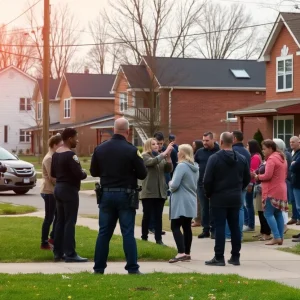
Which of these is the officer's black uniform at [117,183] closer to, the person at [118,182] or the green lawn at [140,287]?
the person at [118,182]

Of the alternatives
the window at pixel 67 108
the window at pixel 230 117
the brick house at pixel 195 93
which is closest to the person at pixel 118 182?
the brick house at pixel 195 93

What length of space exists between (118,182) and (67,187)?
79.6 inches

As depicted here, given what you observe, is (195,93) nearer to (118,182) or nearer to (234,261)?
(234,261)

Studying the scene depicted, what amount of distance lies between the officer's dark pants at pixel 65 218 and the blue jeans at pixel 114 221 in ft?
5.80

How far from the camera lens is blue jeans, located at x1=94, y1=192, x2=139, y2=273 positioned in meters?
10.6

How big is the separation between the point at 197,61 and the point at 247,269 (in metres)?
44.4

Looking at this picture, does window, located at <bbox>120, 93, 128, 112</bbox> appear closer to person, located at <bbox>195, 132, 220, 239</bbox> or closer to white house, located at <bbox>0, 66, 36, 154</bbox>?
white house, located at <bbox>0, 66, 36, 154</bbox>

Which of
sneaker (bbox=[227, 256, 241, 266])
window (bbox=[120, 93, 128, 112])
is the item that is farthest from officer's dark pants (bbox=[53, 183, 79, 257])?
window (bbox=[120, 93, 128, 112])

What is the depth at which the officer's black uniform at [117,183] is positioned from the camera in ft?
34.9

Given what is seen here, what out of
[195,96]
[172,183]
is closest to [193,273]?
[172,183]

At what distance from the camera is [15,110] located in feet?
263

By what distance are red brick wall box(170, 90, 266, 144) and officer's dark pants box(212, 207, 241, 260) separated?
3985 cm

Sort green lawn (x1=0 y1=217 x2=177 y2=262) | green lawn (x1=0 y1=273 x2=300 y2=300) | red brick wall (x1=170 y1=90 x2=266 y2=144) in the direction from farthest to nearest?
red brick wall (x1=170 y1=90 x2=266 y2=144), green lawn (x1=0 y1=217 x2=177 y2=262), green lawn (x1=0 y1=273 x2=300 y2=300)

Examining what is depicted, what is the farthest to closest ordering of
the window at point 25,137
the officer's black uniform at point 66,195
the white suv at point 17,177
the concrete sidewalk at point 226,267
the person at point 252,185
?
1. the window at point 25,137
2. the white suv at point 17,177
3. the person at point 252,185
4. the officer's black uniform at point 66,195
5. the concrete sidewalk at point 226,267
